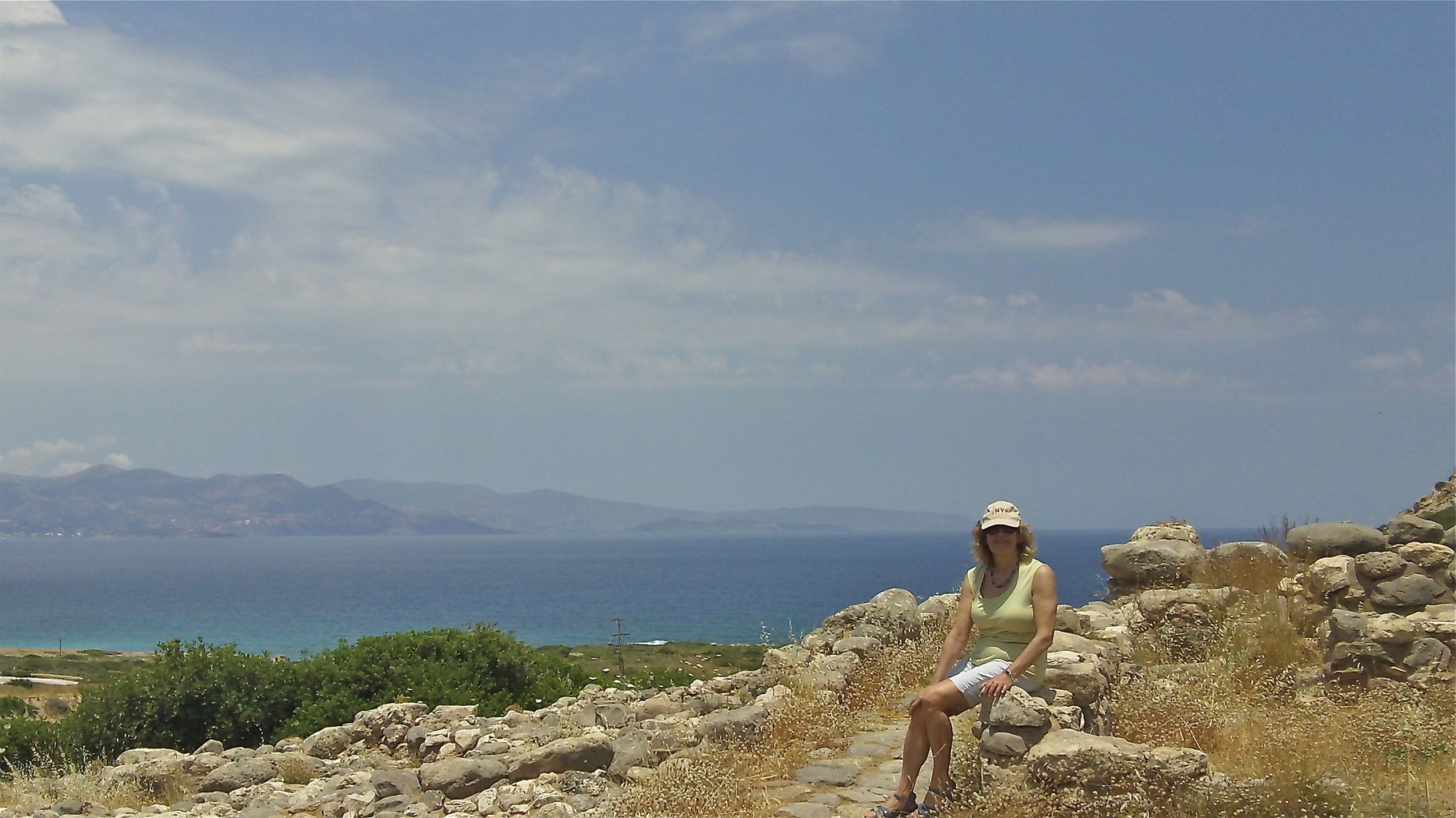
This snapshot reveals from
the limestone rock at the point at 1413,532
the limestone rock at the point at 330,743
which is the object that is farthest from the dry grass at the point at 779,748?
the limestone rock at the point at 1413,532

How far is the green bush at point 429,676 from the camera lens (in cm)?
1438

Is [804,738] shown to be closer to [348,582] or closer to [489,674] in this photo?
[489,674]

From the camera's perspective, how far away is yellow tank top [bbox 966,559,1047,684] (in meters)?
7.64

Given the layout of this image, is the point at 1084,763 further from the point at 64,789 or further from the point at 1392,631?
the point at 64,789

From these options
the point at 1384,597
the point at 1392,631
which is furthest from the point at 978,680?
the point at 1384,597

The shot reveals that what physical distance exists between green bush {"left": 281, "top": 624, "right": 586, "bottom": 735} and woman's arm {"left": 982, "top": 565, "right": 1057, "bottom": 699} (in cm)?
853

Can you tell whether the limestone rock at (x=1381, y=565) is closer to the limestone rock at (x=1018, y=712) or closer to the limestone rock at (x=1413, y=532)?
the limestone rock at (x=1413, y=532)

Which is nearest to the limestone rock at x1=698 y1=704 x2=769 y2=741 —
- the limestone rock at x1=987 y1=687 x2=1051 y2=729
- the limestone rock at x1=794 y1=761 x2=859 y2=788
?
the limestone rock at x1=794 y1=761 x2=859 y2=788

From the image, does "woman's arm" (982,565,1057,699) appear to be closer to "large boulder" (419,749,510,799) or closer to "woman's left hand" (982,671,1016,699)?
"woman's left hand" (982,671,1016,699)

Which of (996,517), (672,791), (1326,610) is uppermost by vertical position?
(996,517)

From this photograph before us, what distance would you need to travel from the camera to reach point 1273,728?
842 centimetres

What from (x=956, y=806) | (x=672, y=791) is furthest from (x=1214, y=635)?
(x=672, y=791)

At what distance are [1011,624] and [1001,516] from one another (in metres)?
0.80

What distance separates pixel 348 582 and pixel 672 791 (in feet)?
620
